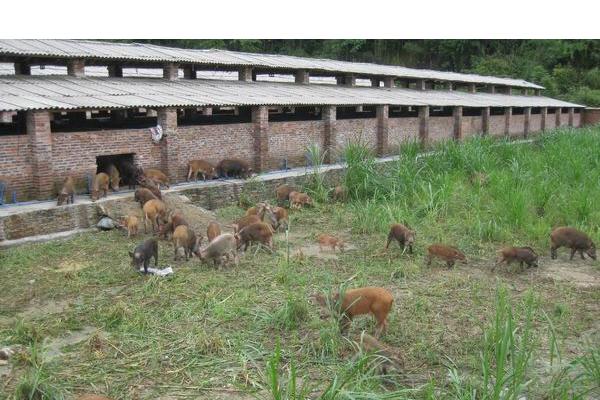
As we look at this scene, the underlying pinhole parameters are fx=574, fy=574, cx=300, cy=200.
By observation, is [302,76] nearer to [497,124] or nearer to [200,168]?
[200,168]

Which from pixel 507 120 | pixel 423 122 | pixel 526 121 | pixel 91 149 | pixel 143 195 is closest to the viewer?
pixel 143 195

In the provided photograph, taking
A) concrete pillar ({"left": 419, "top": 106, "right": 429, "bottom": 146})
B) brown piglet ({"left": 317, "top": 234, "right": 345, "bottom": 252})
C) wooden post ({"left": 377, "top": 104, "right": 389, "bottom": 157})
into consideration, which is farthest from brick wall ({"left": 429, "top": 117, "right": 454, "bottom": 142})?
brown piglet ({"left": 317, "top": 234, "right": 345, "bottom": 252})

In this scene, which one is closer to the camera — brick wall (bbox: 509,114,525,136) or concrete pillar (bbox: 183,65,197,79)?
concrete pillar (bbox: 183,65,197,79)

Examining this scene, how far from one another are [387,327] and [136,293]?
3.50 m

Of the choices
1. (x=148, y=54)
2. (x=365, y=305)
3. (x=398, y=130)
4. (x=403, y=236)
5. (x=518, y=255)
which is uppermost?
(x=148, y=54)

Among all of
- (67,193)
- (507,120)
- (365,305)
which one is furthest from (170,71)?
(507,120)

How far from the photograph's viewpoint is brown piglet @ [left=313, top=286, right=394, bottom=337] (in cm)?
625

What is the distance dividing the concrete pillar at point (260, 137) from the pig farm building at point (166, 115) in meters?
0.03

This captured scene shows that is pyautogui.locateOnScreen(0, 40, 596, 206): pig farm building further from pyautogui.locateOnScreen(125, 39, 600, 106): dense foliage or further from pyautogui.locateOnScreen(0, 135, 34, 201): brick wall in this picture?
pyautogui.locateOnScreen(125, 39, 600, 106): dense foliage

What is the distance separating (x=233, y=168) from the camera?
15.6m

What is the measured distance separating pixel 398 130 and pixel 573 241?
1377cm

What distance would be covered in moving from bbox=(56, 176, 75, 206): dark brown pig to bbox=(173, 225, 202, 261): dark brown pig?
3.42m

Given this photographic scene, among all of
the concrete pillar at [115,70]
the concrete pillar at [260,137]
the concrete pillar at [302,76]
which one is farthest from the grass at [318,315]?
the concrete pillar at [302,76]

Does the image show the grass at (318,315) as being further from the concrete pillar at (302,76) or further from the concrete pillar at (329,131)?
the concrete pillar at (302,76)
